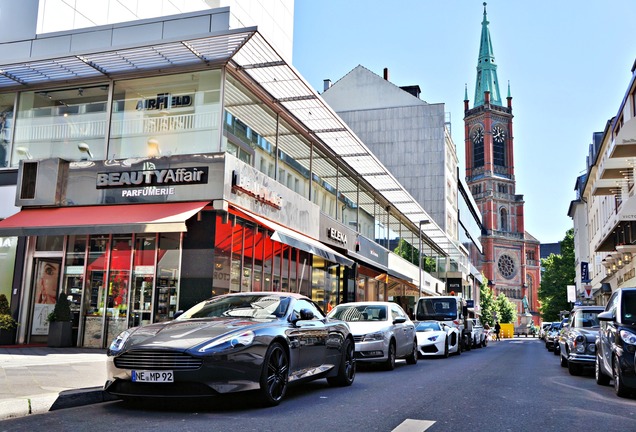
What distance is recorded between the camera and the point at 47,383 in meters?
8.29

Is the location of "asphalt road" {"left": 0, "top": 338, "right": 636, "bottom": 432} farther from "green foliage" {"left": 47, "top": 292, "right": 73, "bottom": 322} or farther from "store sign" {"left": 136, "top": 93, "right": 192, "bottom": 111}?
"store sign" {"left": 136, "top": 93, "right": 192, "bottom": 111}

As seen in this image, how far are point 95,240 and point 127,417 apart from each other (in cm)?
1208

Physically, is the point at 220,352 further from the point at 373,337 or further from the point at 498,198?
the point at 498,198

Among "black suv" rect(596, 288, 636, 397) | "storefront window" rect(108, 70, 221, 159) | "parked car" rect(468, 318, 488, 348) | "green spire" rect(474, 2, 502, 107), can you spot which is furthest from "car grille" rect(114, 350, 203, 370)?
"green spire" rect(474, 2, 502, 107)

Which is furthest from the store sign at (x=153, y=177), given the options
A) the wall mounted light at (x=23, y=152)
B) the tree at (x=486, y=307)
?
the tree at (x=486, y=307)

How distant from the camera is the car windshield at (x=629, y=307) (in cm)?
991

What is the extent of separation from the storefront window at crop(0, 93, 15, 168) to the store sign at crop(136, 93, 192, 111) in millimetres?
4694

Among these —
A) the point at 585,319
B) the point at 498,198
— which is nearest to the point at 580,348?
the point at 585,319

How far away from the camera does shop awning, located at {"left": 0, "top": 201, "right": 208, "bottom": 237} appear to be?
1542 centimetres

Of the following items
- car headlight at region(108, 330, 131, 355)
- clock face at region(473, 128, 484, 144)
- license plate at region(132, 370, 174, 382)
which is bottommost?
license plate at region(132, 370, 174, 382)

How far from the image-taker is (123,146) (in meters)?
18.0

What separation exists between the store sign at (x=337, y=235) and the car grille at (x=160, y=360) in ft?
65.3

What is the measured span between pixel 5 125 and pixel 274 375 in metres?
16.3

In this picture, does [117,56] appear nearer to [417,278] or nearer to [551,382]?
[551,382]
